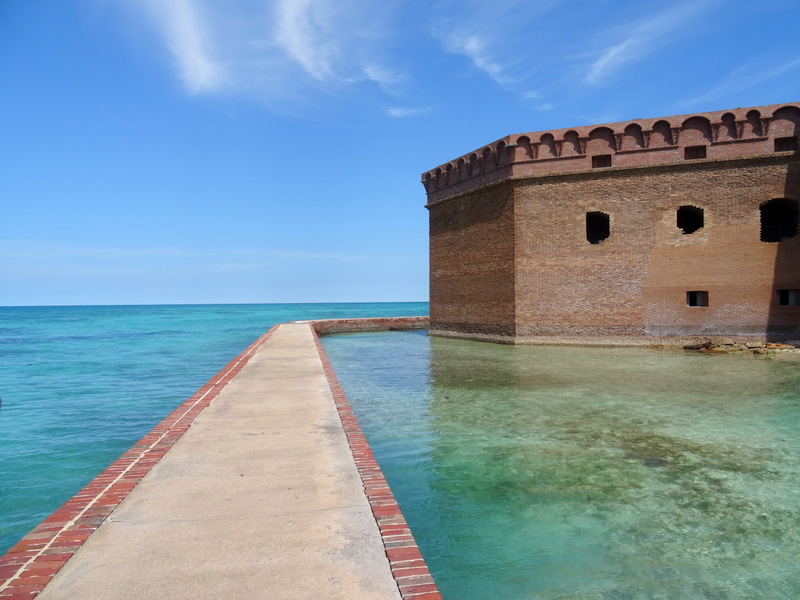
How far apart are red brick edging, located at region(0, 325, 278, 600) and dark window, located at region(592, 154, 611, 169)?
17.4 metres

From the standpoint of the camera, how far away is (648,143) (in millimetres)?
17984

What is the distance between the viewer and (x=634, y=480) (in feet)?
17.1

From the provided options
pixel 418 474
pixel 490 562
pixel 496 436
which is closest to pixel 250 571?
pixel 490 562

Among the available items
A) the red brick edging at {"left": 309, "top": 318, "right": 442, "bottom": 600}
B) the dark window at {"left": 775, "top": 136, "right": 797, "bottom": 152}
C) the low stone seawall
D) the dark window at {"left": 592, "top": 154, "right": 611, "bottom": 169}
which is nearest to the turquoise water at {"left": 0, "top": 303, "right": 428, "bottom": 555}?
the red brick edging at {"left": 309, "top": 318, "right": 442, "bottom": 600}

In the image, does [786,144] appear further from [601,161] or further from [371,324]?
[371,324]

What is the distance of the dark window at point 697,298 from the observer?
1761 cm

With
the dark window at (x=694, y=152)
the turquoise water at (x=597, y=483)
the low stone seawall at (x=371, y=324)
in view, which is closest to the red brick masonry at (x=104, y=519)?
the turquoise water at (x=597, y=483)

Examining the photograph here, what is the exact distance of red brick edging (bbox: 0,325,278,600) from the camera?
254cm

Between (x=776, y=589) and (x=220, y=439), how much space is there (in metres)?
4.53

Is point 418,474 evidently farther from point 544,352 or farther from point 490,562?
point 544,352

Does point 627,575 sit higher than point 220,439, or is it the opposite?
point 220,439

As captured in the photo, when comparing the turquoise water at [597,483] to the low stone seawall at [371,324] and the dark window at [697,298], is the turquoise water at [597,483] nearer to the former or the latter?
the dark window at [697,298]

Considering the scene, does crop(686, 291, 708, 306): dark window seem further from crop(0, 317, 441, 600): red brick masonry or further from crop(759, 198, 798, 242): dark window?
crop(0, 317, 441, 600): red brick masonry

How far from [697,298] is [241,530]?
60.0 ft
